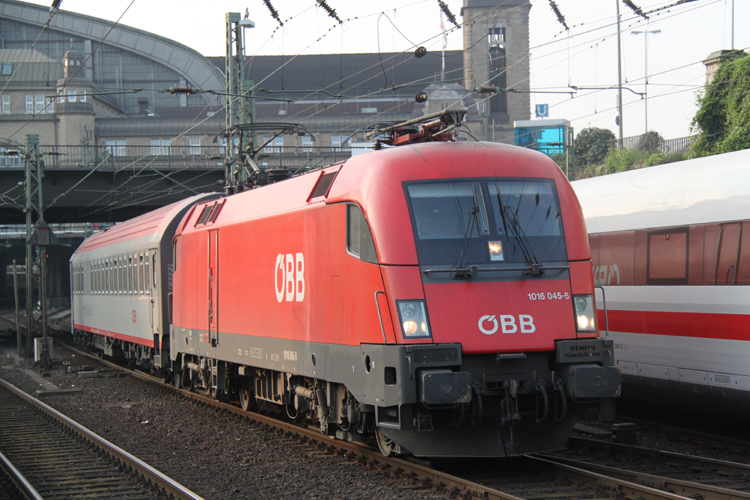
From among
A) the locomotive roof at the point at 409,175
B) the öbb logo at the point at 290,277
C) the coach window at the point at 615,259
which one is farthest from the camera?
the coach window at the point at 615,259

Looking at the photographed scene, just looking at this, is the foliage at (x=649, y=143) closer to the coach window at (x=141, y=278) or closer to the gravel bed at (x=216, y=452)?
the coach window at (x=141, y=278)

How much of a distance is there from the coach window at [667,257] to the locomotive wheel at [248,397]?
6400 millimetres

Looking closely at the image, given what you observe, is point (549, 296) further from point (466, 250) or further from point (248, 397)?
point (248, 397)

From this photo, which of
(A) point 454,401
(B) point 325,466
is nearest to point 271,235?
(B) point 325,466

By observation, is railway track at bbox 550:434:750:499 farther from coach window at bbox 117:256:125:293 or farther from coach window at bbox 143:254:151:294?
coach window at bbox 117:256:125:293

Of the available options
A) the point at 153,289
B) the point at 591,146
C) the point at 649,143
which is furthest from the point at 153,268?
the point at 591,146

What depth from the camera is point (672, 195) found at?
38.1 ft

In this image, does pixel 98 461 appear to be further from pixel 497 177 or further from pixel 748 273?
pixel 748 273

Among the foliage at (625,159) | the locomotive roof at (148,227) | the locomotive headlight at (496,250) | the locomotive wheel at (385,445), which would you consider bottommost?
the locomotive wheel at (385,445)

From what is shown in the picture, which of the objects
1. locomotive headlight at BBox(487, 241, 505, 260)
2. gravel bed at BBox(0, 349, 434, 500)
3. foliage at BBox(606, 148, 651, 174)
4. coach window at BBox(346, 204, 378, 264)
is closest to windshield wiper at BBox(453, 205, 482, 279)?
locomotive headlight at BBox(487, 241, 505, 260)

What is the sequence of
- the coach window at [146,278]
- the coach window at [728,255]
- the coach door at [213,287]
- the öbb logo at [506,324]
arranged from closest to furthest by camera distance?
1. the öbb logo at [506,324]
2. the coach window at [728,255]
3. the coach door at [213,287]
4. the coach window at [146,278]

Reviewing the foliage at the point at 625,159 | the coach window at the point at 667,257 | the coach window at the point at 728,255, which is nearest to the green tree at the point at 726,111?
the foliage at the point at 625,159

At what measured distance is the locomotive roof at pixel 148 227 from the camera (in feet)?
59.7

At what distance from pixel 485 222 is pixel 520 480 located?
8.53 ft
